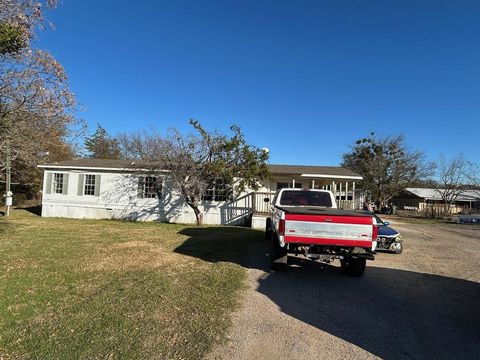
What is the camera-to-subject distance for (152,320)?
4.80 metres

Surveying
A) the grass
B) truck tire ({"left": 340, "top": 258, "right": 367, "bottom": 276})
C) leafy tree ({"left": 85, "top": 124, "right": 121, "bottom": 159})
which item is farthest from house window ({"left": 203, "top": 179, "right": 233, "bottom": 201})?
leafy tree ({"left": 85, "top": 124, "right": 121, "bottom": 159})

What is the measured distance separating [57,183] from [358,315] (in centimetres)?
2020

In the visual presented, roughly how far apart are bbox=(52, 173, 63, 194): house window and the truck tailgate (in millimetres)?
17977

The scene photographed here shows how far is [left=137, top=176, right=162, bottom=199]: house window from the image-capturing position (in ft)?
65.3

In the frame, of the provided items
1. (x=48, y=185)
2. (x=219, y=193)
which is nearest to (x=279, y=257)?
(x=219, y=193)

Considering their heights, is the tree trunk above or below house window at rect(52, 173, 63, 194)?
below

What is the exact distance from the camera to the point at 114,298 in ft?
18.5

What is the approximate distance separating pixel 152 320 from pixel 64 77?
6284 millimetres

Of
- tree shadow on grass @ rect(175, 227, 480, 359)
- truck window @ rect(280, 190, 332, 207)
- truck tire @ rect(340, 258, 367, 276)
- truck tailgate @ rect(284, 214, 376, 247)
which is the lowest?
tree shadow on grass @ rect(175, 227, 480, 359)

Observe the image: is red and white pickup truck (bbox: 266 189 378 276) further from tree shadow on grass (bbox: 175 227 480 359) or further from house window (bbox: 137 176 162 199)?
house window (bbox: 137 176 162 199)

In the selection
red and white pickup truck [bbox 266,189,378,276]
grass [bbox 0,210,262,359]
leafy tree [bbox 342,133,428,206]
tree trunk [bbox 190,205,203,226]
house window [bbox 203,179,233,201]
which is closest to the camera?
grass [bbox 0,210,262,359]

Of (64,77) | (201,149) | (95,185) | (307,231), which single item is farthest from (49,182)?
(307,231)

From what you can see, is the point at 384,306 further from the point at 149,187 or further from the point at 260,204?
the point at 149,187

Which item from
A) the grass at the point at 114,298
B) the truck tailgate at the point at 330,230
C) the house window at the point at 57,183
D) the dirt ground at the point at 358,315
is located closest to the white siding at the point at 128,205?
the house window at the point at 57,183
